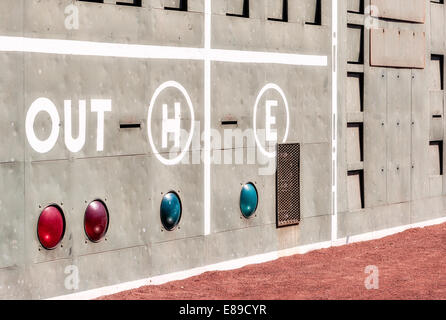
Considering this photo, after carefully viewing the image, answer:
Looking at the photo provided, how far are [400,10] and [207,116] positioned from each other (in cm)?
648

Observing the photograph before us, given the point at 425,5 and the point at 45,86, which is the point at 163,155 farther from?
the point at 425,5

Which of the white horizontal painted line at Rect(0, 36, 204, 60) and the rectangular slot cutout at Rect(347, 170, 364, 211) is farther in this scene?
the rectangular slot cutout at Rect(347, 170, 364, 211)

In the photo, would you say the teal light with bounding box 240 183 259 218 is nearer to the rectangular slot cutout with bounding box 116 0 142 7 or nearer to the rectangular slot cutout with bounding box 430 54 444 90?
the rectangular slot cutout with bounding box 116 0 142 7

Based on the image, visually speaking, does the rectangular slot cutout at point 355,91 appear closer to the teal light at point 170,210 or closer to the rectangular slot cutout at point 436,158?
the rectangular slot cutout at point 436,158

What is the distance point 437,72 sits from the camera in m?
20.7

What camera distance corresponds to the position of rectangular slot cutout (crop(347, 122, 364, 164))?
57.8ft

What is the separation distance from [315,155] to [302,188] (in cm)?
68

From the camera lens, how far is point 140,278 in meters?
12.8

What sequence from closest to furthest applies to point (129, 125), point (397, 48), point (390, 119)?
point (129, 125), point (390, 119), point (397, 48)

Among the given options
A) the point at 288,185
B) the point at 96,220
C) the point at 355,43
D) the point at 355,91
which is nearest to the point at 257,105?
the point at 288,185

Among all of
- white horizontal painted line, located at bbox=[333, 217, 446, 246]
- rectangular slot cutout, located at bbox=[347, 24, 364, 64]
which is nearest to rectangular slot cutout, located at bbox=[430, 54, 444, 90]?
white horizontal painted line, located at bbox=[333, 217, 446, 246]

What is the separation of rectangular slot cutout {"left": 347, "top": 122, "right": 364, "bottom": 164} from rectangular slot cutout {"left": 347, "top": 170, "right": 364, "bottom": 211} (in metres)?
0.25

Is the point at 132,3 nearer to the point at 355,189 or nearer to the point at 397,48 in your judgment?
the point at 355,189

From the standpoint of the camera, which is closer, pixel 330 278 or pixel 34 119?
pixel 34 119
